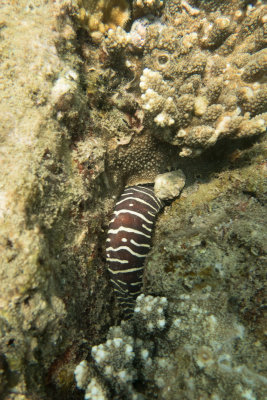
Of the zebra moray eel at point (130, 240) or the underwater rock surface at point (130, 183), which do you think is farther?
the zebra moray eel at point (130, 240)

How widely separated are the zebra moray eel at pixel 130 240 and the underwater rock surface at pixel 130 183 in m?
0.14

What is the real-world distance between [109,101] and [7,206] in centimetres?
202

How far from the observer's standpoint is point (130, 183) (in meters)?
3.55

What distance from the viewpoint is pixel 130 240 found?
3.08 metres

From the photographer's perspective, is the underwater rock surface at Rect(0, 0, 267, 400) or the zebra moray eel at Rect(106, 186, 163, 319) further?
the zebra moray eel at Rect(106, 186, 163, 319)

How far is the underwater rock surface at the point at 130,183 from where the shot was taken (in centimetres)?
189

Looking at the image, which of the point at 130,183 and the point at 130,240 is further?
the point at 130,183

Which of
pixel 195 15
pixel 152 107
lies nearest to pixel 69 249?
pixel 152 107

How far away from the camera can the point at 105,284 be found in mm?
3082

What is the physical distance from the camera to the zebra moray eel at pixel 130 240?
3068 millimetres

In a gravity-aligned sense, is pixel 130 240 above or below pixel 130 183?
below

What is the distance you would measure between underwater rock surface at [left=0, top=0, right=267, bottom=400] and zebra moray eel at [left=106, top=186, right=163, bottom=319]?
0.14 meters

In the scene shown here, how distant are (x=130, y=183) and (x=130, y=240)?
0.96 m

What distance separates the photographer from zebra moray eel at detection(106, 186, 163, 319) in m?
3.07
